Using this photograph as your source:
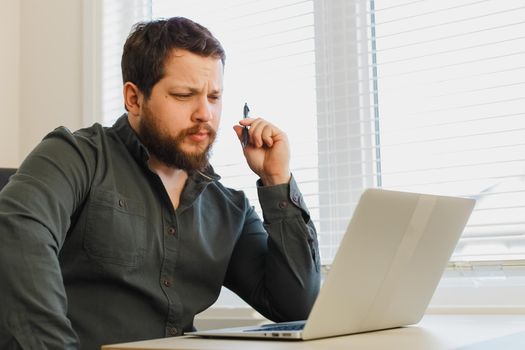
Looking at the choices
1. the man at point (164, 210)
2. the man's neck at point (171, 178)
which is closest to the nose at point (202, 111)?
the man at point (164, 210)

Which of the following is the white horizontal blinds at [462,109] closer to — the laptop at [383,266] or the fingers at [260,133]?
the fingers at [260,133]

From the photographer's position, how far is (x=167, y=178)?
1.58m

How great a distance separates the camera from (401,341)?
1.01 metres

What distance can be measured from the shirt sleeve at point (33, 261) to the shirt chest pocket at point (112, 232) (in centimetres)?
10

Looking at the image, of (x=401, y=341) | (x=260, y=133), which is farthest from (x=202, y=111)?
(x=401, y=341)

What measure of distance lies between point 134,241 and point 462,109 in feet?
2.76

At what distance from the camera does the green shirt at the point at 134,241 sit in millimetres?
1216

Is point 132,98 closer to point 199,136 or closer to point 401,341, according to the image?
point 199,136

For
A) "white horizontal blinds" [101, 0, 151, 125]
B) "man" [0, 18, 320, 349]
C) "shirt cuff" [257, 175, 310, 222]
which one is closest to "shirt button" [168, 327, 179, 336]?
"man" [0, 18, 320, 349]

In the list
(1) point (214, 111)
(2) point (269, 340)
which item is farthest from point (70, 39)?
(2) point (269, 340)

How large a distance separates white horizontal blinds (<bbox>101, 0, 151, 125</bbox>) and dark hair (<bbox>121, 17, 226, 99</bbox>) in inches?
33.2

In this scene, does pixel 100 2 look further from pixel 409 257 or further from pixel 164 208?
pixel 409 257

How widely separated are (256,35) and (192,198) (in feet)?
2.58

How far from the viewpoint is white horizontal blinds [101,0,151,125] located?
2.47 metres
